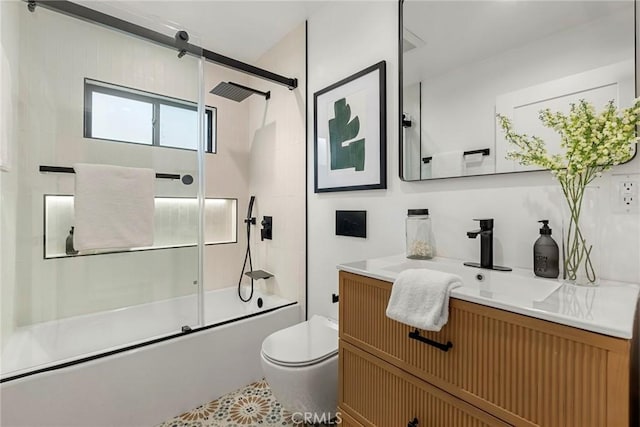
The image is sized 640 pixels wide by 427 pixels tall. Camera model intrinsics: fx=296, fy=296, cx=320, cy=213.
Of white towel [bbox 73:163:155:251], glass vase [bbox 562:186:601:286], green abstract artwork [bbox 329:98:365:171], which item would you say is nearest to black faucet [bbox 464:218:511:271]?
glass vase [bbox 562:186:601:286]

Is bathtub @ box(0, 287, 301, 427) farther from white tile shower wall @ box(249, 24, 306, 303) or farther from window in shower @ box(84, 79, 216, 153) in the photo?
window in shower @ box(84, 79, 216, 153)

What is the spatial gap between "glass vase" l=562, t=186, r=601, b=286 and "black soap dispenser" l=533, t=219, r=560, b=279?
0.03 metres

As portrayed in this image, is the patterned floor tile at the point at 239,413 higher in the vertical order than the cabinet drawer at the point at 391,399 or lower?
lower

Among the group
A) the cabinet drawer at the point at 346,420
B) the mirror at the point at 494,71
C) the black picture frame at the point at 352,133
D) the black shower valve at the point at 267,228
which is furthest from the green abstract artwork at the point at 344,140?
the cabinet drawer at the point at 346,420

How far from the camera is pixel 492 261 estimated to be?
4.00ft

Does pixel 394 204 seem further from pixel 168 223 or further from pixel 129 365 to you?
pixel 129 365

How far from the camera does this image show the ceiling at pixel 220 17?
1.94m

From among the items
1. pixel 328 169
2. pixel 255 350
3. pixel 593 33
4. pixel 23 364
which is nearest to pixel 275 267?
pixel 255 350

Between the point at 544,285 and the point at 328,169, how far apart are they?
54.0 inches

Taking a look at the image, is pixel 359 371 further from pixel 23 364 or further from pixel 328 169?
pixel 23 364

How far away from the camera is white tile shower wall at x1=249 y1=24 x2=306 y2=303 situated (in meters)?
2.31

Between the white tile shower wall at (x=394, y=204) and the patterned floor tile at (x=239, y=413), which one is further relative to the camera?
the patterned floor tile at (x=239, y=413)

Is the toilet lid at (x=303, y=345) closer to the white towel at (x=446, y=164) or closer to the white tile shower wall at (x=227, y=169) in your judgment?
the white towel at (x=446, y=164)

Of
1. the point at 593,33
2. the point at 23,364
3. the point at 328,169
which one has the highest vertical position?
the point at 593,33
